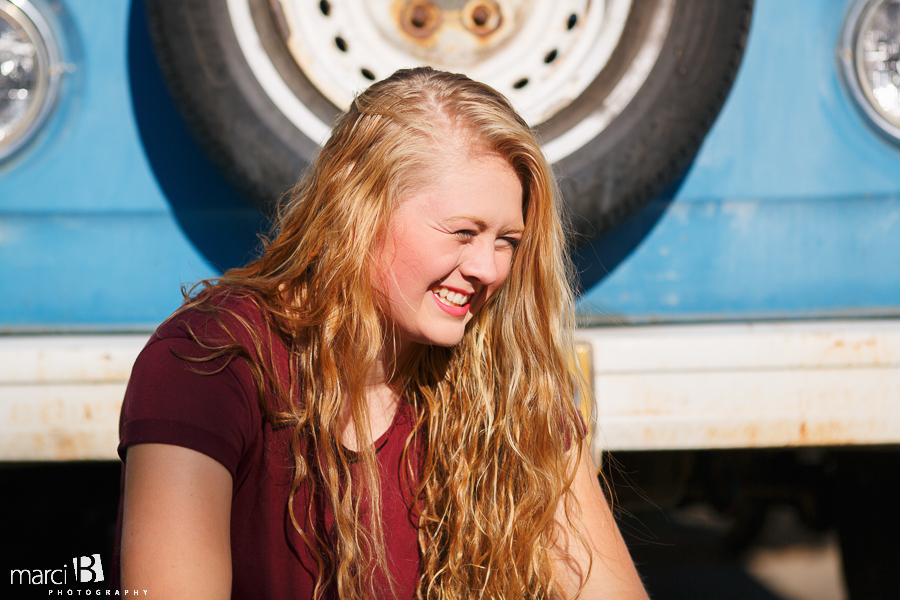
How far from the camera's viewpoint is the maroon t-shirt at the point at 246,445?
955 mm

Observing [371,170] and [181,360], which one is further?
[371,170]

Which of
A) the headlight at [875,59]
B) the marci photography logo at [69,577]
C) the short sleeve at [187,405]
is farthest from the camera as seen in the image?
the marci photography logo at [69,577]

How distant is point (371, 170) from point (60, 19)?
86 centimetres

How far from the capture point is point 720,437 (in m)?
1.38

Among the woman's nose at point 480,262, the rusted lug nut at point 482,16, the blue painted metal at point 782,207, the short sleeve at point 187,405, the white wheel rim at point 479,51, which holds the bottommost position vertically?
the short sleeve at point 187,405

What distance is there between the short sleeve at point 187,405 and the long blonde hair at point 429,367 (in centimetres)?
6

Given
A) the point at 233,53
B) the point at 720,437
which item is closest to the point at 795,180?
the point at 720,437

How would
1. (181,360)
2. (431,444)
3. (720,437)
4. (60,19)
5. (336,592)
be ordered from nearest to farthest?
1. (181,360)
2. (336,592)
3. (431,444)
4. (720,437)
5. (60,19)

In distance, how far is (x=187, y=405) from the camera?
3.14 feet

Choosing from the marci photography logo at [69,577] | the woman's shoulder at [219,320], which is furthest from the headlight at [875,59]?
the marci photography logo at [69,577]

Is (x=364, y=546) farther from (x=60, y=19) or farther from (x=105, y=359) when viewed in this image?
(x=60, y=19)

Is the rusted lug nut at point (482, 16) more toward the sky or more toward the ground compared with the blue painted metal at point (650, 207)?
more toward the sky

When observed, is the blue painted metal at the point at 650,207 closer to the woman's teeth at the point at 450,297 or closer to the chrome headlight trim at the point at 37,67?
the chrome headlight trim at the point at 37,67

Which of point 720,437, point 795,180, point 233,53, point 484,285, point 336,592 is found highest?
point 233,53
